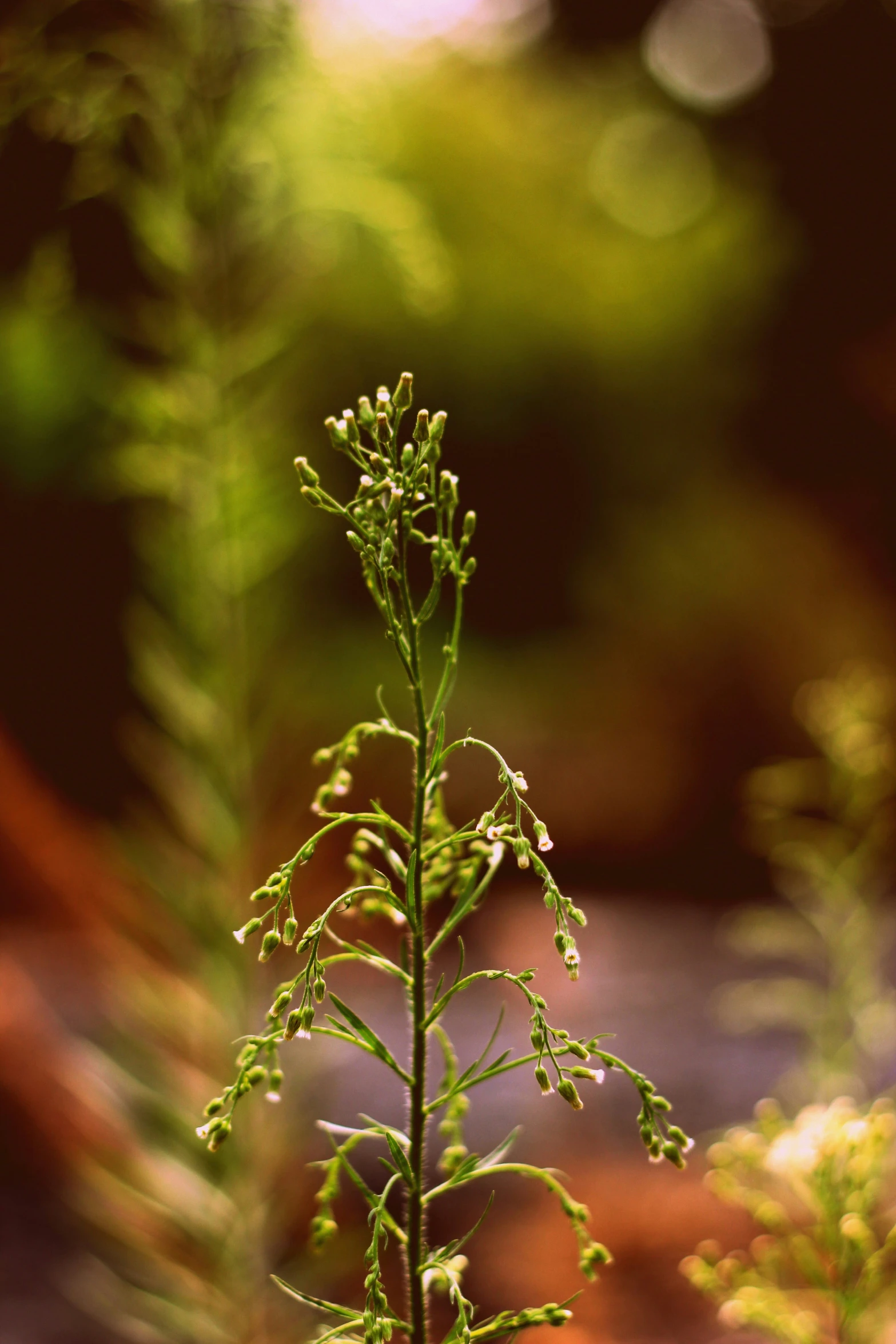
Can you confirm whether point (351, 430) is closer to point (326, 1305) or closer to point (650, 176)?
point (326, 1305)

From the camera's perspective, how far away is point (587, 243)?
2486mm

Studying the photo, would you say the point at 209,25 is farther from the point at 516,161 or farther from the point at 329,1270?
the point at 516,161

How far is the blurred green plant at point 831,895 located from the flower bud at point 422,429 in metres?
0.63

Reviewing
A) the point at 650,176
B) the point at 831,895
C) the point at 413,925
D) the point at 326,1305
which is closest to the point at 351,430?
the point at 413,925

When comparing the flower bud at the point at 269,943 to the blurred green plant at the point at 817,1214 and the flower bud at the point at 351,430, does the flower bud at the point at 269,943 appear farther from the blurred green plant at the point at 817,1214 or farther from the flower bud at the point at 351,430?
the blurred green plant at the point at 817,1214

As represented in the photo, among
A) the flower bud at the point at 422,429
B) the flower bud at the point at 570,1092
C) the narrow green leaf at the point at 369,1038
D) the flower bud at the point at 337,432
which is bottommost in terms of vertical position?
the flower bud at the point at 570,1092

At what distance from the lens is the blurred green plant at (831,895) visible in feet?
2.73

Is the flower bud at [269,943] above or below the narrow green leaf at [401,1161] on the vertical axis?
above

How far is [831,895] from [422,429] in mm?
751

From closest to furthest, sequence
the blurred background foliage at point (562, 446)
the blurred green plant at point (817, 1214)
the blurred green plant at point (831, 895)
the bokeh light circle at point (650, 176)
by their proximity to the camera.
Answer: the blurred green plant at point (817, 1214) → the blurred green plant at point (831, 895) → the blurred background foliage at point (562, 446) → the bokeh light circle at point (650, 176)

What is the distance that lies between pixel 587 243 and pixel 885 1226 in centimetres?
231

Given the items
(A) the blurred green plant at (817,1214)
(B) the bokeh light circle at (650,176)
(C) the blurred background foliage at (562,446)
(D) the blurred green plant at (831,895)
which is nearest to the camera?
(A) the blurred green plant at (817,1214)

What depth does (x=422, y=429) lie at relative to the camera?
24 cm

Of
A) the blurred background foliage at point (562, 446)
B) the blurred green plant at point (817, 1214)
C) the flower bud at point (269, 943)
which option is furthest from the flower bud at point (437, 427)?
the blurred background foliage at point (562, 446)
